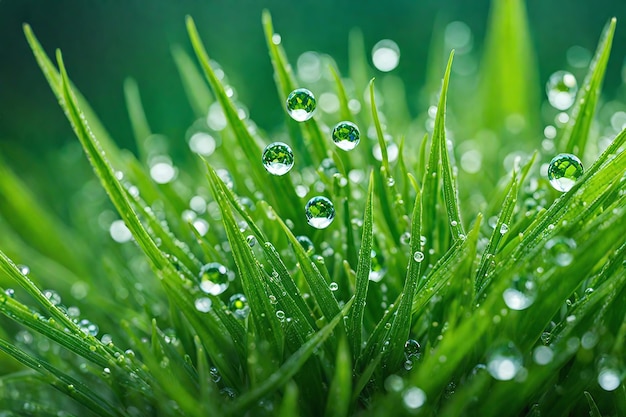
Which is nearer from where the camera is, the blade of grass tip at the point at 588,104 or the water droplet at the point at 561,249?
the water droplet at the point at 561,249

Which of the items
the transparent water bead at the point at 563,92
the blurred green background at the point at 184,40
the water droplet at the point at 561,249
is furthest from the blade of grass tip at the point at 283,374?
the blurred green background at the point at 184,40

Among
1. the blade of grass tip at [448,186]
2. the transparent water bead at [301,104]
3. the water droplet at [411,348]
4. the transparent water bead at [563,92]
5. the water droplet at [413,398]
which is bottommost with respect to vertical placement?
the water droplet at [413,398]

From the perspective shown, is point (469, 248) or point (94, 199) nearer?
point (469, 248)

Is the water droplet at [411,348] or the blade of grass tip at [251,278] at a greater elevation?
the blade of grass tip at [251,278]

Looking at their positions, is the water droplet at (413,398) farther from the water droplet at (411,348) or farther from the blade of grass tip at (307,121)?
the blade of grass tip at (307,121)

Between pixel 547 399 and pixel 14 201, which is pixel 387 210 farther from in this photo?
pixel 14 201

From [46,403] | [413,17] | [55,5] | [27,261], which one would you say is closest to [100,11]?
[55,5]
